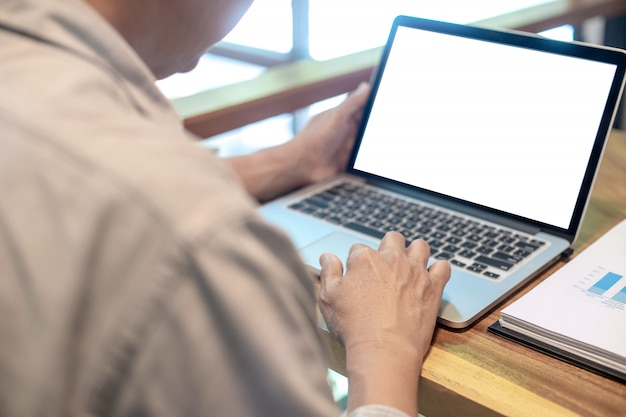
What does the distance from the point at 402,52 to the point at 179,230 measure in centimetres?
84

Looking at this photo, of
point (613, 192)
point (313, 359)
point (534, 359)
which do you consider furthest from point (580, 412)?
point (613, 192)

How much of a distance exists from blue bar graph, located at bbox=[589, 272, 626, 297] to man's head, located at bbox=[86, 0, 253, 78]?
0.50 meters

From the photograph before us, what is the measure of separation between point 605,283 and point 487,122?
1.06 ft

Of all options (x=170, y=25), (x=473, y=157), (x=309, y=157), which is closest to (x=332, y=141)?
(x=309, y=157)

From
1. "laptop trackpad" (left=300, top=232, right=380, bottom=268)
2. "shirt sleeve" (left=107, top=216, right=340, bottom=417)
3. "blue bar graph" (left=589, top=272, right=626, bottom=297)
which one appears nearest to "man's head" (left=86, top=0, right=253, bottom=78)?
"shirt sleeve" (left=107, top=216, right=340, bottom=417)

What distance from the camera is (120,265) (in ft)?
1.32

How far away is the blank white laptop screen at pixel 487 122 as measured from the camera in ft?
3.26

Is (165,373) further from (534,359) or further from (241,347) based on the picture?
(534,359)

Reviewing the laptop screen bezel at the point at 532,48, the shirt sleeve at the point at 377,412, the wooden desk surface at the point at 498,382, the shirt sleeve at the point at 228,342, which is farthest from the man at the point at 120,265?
the laptop screen bezel at the point at 532,48

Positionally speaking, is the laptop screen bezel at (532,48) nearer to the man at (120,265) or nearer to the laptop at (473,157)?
the laptop at (473,157)

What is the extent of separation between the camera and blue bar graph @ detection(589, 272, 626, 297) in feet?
2.72

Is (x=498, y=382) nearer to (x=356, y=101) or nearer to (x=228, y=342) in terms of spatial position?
(x=228, y=342)

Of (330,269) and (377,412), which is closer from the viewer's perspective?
(377,412)

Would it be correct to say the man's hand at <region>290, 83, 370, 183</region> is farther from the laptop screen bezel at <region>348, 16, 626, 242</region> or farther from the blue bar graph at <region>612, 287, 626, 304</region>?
the blue bar graph at <region>612, 287, 626, 304</region>
